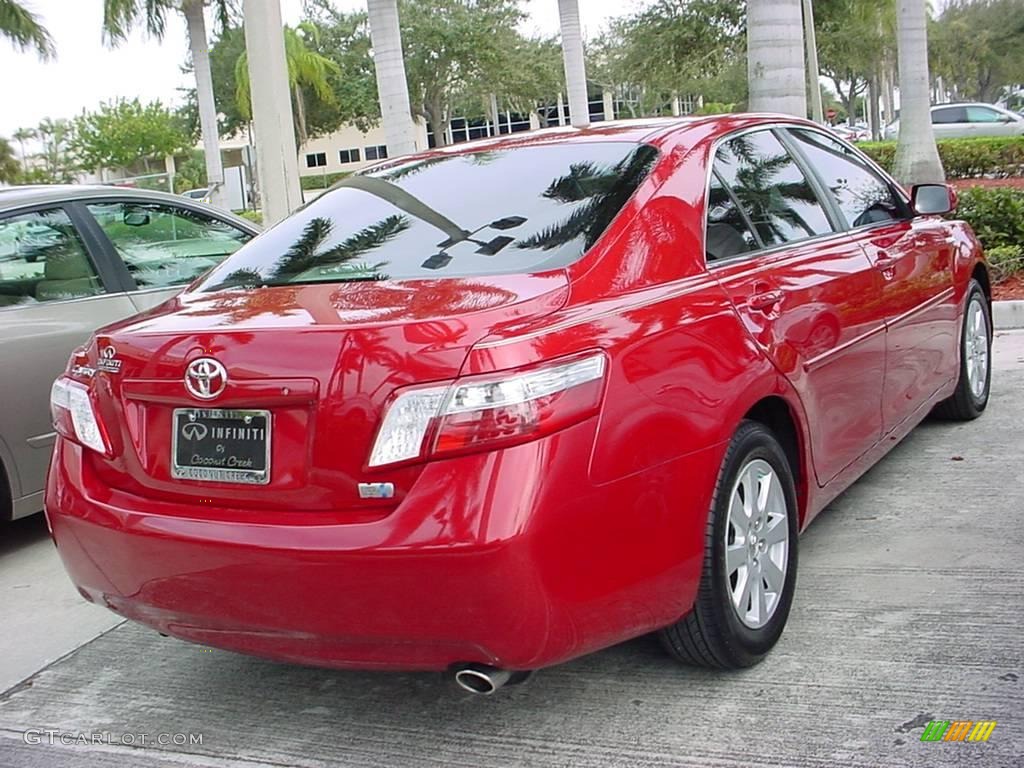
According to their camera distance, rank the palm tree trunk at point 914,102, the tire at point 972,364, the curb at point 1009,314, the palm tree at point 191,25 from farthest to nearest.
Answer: the palm tree at point 191,25
the palm tree trunk at point 914,102
the curb at point 1009,314
the tire at point 972,364

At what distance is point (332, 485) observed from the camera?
8.83ft

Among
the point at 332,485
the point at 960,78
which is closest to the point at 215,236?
the point at 332,485

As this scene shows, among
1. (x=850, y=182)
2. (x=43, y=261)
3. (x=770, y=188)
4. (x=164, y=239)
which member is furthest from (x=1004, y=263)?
(x=43, y=261)

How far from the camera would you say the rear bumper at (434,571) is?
8.35 feet

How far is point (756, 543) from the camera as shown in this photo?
10.9 ft

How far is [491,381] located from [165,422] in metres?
0.92

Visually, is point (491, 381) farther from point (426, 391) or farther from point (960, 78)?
point (960, 78)

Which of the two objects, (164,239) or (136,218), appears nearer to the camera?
(136,218)

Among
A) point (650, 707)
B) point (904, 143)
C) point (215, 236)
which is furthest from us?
point (904, 143)

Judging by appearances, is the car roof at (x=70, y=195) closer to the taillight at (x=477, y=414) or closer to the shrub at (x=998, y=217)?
the taillight at (x=477, y=414)

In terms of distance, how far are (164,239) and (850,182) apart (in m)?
3.45

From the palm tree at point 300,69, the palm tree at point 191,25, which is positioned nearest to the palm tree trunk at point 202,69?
the palm tree at point 191,25

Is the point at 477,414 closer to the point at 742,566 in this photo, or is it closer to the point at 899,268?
the point at 742,566

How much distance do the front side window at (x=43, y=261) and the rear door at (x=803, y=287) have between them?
324 centimetres
